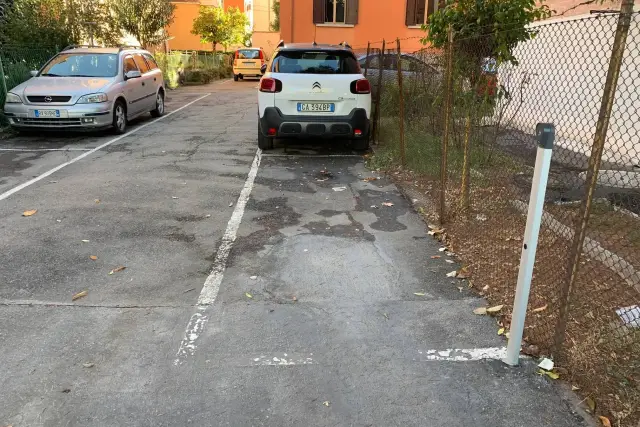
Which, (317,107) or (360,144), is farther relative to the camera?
(360,144)

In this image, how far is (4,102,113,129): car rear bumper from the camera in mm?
9680

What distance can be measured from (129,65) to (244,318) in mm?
9661

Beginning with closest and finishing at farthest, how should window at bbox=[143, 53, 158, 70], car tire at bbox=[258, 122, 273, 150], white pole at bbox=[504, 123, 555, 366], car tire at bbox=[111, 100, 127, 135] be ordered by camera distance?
white pole at bbox=[504, 123, 555, 366] < car tire at bbox=[258, 122, 273, 150] < car tire at bbox=[111, 100, 127, 135] < window at bbox=[143, 53, 158, 70]

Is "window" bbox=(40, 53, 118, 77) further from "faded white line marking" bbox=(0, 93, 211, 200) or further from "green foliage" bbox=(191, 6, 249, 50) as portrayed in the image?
"green foliage" bbox=(191, 6, 249, 50)

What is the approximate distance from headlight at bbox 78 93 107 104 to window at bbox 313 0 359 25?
1385 centimetres

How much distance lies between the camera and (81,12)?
1620 centimetres

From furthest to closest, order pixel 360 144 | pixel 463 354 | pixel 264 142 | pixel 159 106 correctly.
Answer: pixel 159 106 < pixel 264 142 < pixel 360 144 < pixel 463 354

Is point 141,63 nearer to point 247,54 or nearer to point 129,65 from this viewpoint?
point 129,65

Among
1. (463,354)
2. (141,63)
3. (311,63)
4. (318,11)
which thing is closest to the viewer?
(463,354)

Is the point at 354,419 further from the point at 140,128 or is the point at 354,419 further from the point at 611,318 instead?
the point at 140,128

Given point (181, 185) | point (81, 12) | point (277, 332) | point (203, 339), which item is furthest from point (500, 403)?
point (81, 12)

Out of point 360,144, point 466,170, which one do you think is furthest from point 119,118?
point 466,170

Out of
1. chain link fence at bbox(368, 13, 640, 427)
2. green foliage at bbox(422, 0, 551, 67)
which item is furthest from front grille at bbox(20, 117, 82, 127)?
green foliage at bbox(422, 0, 551, 67)

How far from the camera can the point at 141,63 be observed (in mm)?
12492
